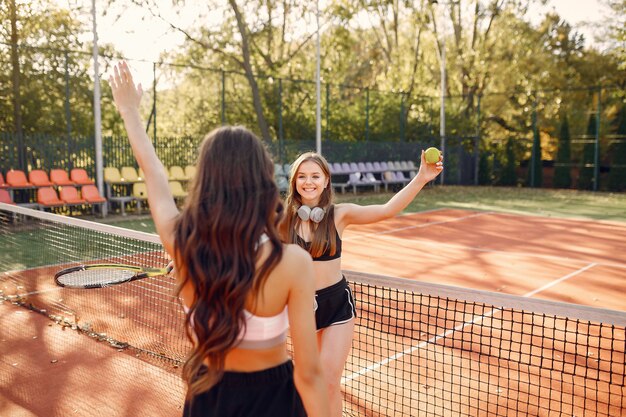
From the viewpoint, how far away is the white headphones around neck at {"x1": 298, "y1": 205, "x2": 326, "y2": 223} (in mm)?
3996

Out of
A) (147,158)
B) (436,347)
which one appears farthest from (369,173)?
(147,158)

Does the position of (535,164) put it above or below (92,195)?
above

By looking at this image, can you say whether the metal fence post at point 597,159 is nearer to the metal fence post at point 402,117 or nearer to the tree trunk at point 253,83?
the metal fence post at point 402,117

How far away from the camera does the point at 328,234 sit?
3982 millimetres

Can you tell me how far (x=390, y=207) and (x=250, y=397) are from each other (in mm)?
2284

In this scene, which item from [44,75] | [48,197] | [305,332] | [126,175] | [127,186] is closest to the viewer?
[305,332]

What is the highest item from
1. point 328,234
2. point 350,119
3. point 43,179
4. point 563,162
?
point 350,119

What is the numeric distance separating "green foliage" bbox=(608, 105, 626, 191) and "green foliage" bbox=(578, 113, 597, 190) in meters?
0.89

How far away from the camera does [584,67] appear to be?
36.8 m

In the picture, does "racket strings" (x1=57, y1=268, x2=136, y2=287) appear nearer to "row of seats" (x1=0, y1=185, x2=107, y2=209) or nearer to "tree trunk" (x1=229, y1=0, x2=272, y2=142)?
"row of seats" (x1=0, y1=185, x2=107, y2=209)

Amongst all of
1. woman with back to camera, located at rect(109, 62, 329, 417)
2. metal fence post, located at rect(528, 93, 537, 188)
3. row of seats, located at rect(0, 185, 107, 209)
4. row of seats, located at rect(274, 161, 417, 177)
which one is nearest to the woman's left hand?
woman with back to camera, located at rect(109, 62, 329, 417)

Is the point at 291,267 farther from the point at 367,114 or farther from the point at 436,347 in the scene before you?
the point at 367,114

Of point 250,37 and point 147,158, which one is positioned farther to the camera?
point 250,37

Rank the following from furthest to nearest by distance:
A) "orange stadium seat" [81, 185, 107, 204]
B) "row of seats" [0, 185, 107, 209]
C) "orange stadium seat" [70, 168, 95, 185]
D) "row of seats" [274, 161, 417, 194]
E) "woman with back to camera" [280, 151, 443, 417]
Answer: "row of seats" [274, 161, 417, 194]
"orange stadium seat" [70, 168, 95, 185]
"orange stadium seat" [81, 185, 107, 204]
"row of seats" [0, 185, 107, 209]
"woman with back to camera" [280, 151, 443, 417]
